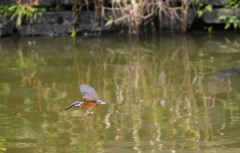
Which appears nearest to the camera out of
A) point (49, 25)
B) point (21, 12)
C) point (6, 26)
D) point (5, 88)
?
point (5, 88)

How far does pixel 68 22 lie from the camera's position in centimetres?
958

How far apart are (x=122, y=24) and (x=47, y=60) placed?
6.78ft

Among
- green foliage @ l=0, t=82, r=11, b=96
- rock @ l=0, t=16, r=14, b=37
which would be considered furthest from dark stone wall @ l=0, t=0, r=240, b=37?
green foliage @ l=0, t=82, r=11, b=96

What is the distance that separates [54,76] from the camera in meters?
6.89

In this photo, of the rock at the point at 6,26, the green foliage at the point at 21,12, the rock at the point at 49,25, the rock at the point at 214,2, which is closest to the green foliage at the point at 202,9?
the rock at the point at 214,2

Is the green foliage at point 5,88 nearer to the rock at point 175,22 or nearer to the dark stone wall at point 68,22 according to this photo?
the dark stone wall at point 68,22

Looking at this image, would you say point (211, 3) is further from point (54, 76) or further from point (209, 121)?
point (209, 121)

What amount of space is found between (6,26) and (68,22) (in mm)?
927

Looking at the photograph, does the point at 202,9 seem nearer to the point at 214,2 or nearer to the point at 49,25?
the point at 214,2

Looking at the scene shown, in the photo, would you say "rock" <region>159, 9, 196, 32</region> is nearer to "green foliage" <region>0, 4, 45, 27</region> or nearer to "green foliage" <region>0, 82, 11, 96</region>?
"green foliage" <region>0, 4, 45, 27</region>

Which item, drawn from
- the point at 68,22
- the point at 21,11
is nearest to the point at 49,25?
the point at 68,22

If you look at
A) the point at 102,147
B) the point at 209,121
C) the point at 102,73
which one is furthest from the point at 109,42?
the point at 102,147

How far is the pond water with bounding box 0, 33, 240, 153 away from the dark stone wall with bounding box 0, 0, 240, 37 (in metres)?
0.32

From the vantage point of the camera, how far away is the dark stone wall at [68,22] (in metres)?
9.51
